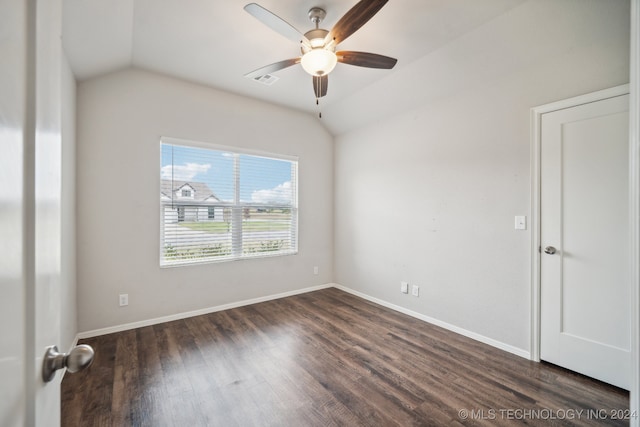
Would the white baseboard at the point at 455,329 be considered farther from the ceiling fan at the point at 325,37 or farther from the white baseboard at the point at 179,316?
the ceiling fan at the point at 325,37

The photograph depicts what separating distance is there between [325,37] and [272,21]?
470 millimetres

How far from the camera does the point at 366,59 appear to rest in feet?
7.08

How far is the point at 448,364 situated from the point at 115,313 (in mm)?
3264

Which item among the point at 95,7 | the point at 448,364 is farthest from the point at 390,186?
the point at 95,7

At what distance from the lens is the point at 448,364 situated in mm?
2328

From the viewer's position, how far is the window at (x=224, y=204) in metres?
3.21

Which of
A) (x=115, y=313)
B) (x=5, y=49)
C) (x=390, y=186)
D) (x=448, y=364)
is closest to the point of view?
(x=5, y=49)

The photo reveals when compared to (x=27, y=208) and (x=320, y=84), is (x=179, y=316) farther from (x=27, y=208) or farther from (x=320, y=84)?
(x=27, y=208)

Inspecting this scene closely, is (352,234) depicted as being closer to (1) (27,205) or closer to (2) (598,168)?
(2) (598,168)

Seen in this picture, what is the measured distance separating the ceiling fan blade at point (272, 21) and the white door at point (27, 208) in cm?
128

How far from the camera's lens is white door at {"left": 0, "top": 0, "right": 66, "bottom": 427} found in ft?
1.41

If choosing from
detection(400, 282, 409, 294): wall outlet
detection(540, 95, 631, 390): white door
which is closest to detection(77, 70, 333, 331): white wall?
detection(400, 282, 409, 294): wall outlet

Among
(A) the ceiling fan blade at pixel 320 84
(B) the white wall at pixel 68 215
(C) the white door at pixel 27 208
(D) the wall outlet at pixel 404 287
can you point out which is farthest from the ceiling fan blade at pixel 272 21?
(D) the wall outlet at pixel 404 287

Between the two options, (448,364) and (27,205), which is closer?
(27,205)
